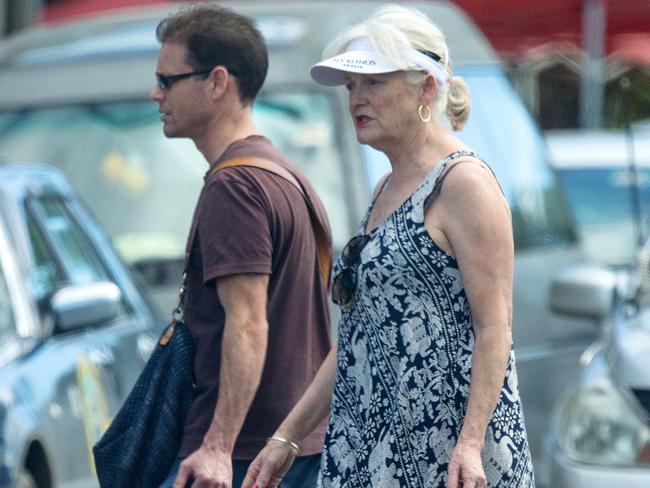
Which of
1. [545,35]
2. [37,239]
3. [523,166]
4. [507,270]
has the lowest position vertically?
[545,35]

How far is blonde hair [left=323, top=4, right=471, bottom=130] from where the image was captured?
371 cm

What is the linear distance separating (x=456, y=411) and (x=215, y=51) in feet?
4.05

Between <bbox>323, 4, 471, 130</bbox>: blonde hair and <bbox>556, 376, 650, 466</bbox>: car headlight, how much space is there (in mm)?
2080

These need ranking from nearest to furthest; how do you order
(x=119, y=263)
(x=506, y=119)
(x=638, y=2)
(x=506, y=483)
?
(x=506, y=483), (x=119, y=263), (x=506, y=119), (x=638, y=2)

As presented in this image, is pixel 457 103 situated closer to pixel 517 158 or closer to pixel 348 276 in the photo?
pixel 348 276

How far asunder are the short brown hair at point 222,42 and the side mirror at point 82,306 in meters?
1.94

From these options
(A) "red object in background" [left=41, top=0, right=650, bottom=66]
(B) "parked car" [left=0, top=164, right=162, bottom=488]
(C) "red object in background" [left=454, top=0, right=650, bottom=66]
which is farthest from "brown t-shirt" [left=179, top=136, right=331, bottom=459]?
(C) "red object in background" [left=454, top=0, right=650, bottom=66]

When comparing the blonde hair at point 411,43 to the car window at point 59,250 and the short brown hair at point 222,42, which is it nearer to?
the short brown hair at point 222,42

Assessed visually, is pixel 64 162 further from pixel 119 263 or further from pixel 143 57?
pixel 119 263

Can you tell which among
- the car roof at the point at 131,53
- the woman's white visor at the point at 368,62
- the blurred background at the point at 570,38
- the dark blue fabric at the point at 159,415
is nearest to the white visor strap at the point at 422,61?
the woman's white visor at the point at 368,62

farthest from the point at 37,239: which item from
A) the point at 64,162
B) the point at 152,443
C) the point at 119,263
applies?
the point at 152,443

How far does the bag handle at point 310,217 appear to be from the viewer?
421cm

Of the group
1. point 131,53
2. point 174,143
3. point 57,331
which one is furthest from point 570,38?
point 57,331

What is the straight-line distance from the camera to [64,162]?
8.23m
